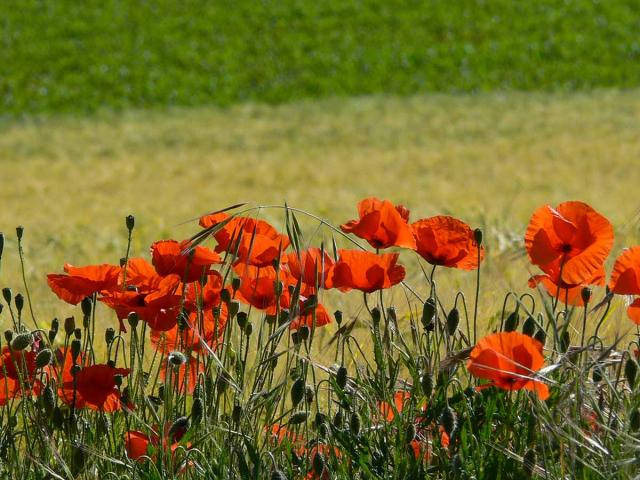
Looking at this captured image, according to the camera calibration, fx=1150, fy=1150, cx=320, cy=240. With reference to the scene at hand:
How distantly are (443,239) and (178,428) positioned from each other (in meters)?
0.53

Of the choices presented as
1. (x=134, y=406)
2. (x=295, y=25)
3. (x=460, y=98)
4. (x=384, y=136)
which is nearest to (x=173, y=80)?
(x=295, y=25)

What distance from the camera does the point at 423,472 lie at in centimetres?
179

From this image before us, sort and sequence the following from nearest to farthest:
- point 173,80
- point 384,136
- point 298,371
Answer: point 298,371 → point 384,136 → point 173,80

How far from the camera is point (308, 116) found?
40.5 ft

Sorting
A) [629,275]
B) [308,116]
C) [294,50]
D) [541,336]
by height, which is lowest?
[308,116]

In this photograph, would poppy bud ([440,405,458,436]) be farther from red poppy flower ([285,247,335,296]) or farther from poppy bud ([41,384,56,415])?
poppy bud ([41,384,56,415])

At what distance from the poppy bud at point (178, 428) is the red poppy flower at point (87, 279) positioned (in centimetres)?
27

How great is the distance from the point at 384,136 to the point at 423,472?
9.00 meters

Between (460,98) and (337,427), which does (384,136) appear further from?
(337,427)

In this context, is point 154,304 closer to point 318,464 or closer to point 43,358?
point 43,358

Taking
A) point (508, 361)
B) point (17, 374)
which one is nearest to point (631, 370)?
point (508, 361)

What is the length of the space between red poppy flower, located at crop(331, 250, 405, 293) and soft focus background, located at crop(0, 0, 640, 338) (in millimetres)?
657

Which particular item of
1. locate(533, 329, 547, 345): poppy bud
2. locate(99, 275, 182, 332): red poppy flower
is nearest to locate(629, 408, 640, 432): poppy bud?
locate(533, 329, 547, 345): poppy bud

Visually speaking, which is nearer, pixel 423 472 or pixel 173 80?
pixel 423 472
